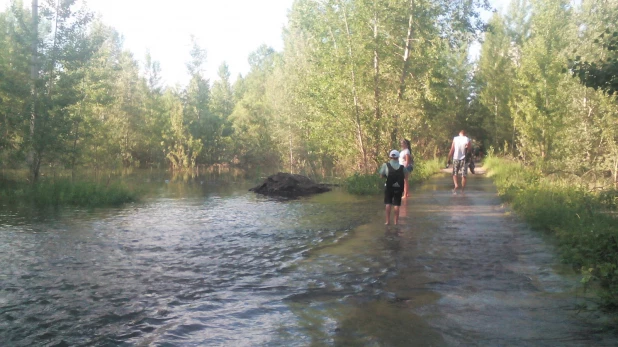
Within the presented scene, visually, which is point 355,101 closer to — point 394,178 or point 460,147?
point 460,147

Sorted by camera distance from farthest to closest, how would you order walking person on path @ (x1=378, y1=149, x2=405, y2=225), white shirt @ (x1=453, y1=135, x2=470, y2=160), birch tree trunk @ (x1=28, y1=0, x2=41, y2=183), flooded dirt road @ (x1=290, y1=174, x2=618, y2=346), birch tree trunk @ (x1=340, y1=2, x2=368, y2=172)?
birch tree trunk @ (x1=340, y1=2, x2=368, y2=172) → birch tree trunk @ (x1=28, y1=0, x2=41, y2=183) → white shirt @ (x1=453, y1=135, x2=470, y2=160) → walking person on path @ (x1=378, y1=149, x2=405, y2=225) → flooded dirt road @ (x1=290, y1=174, x2=618, y2=346)

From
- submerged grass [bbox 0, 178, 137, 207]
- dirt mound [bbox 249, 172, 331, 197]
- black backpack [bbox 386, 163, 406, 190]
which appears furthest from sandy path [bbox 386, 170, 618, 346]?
submerged grass [bbox 0, 178, 137, 207]

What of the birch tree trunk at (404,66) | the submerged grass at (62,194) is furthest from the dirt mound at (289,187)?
the submerged grass at (62,194)

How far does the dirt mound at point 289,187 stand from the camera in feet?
73.5

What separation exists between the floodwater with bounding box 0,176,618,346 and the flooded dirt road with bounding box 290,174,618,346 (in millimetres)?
24

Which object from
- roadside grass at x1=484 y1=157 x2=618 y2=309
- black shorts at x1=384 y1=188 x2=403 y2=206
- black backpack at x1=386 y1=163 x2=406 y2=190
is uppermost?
black backpack at x1=386 y1=163 x2=406 y2=190

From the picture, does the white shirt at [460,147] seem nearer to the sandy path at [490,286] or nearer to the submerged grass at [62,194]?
the sandy path at [490,286]

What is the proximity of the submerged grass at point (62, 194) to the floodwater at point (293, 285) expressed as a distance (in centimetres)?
473

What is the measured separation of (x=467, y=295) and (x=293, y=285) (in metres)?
2.43

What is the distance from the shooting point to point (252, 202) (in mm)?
19188

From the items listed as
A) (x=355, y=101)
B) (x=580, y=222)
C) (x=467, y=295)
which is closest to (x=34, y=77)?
(x=355, y=101)

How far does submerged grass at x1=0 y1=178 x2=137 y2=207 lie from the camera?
1786 cm

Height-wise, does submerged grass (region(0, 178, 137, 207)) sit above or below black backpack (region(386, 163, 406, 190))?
below

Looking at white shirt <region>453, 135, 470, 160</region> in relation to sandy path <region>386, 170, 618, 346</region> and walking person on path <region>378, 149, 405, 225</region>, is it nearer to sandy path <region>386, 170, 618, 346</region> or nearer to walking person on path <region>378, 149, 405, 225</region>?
sandy path <region>386, 170, 618, 346</region>
